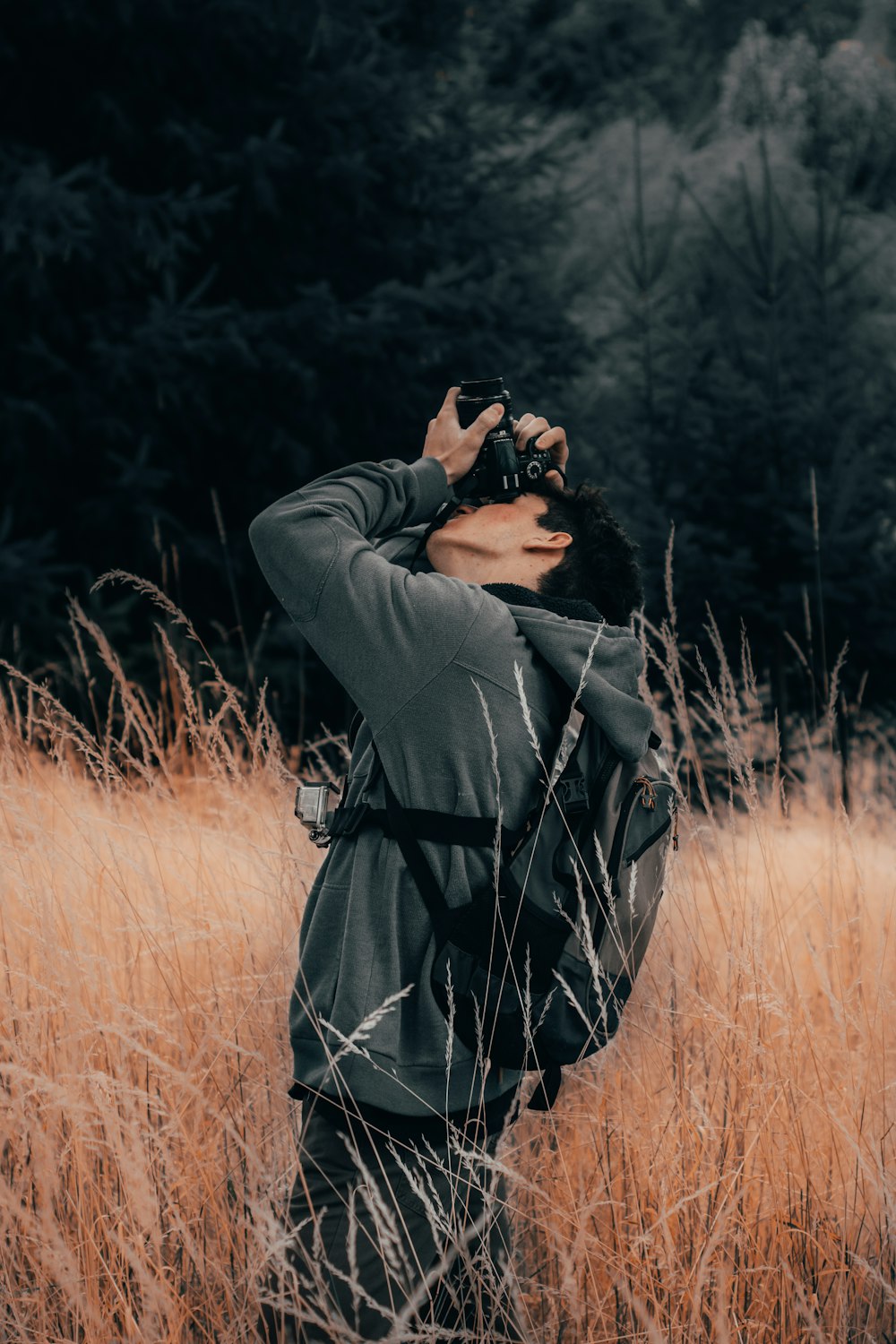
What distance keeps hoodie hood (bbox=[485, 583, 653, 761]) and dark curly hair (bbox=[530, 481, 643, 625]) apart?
0.46 ft

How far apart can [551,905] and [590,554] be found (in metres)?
0.58

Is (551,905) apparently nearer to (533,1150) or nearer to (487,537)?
(487,537)

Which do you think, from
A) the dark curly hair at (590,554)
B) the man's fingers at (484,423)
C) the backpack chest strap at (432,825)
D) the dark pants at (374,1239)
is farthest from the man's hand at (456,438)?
the dark pants at (374,1239)

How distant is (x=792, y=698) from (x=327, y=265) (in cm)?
371

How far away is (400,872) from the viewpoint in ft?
5.28

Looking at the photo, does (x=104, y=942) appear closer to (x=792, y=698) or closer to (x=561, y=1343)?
(x=561, y=1343)

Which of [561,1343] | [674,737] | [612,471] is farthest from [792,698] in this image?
[561,1343]

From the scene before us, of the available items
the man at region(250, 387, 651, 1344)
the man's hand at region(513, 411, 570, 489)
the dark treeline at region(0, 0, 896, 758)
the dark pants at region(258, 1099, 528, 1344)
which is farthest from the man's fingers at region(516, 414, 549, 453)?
the dark treeline at region(0, 0, 896, 758)

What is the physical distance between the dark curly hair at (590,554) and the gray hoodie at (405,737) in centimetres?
18

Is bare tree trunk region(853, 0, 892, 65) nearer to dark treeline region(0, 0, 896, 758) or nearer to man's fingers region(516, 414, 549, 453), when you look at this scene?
dark treeline region(0, 0, 896, 758)

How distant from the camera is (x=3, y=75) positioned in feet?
19.7

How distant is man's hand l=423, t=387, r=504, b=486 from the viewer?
186cm

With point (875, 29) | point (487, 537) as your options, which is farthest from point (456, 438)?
point (875, 29)

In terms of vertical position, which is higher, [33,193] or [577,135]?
[577,135]
